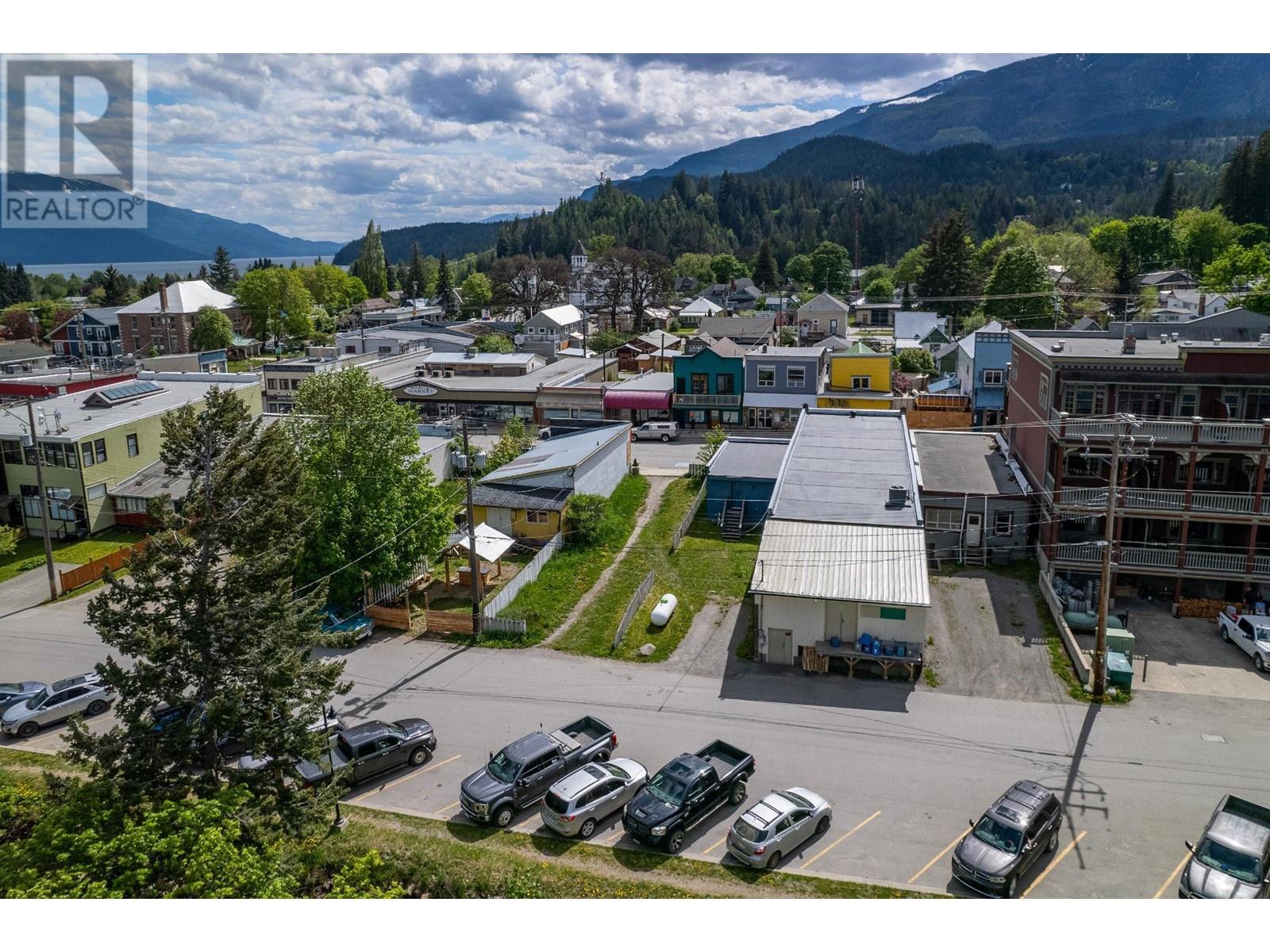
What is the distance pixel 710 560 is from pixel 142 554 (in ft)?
72.1

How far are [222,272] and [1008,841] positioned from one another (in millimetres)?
164059

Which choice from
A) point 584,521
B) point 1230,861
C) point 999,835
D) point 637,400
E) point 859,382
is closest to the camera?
point 1230,861

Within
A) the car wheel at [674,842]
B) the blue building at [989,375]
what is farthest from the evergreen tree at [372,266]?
the car wheel at [674,842]

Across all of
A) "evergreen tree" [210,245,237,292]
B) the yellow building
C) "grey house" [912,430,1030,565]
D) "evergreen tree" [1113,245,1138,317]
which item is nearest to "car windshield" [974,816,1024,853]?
"grey house" [912,430,1030,565]

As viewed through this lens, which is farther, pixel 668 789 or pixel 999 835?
pixel 668 789

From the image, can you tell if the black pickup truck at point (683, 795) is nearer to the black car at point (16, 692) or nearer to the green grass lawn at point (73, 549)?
the black car at point (16, 692)

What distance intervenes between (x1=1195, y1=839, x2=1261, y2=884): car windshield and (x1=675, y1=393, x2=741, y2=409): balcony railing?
4066cm

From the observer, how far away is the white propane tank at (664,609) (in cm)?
2861

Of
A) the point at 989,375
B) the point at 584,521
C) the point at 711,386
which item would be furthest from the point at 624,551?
the point at 989,375

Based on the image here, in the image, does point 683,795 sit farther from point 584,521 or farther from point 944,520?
point 944,520

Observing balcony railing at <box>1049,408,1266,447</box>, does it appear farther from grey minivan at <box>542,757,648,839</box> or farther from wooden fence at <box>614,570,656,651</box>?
grey minivan at <box>542,757,648,839</box>

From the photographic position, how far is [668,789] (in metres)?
18.3

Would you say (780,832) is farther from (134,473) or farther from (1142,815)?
(134,473)

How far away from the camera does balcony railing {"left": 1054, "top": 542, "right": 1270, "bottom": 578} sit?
2880 centimetres
